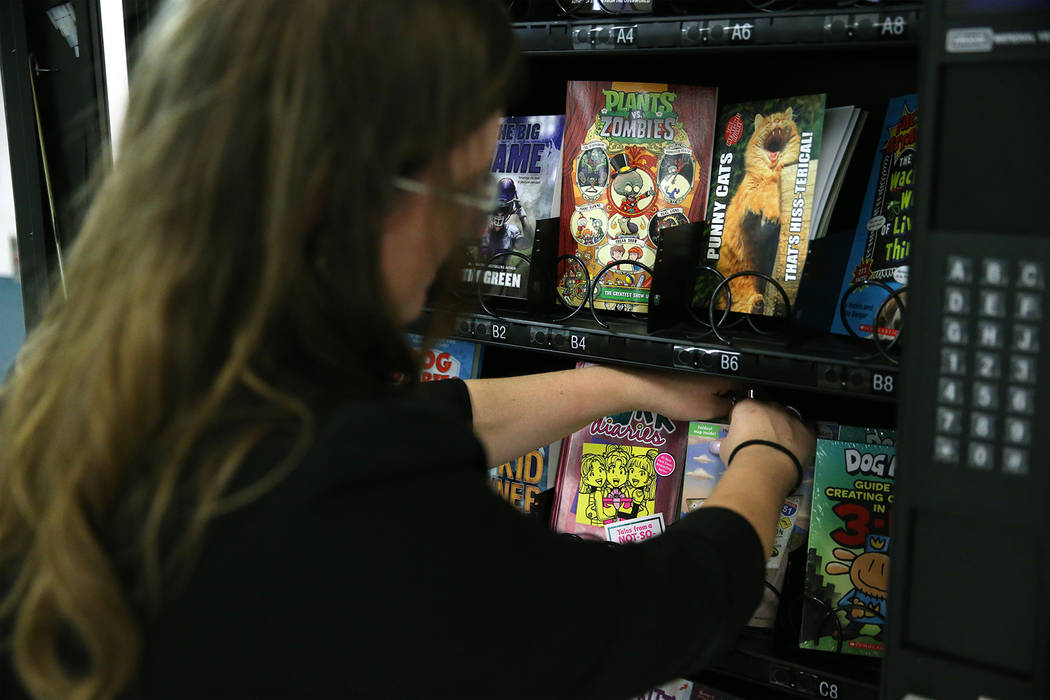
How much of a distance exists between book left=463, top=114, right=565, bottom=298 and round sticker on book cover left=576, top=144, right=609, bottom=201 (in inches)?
1.5

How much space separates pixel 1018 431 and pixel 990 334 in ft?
0.28

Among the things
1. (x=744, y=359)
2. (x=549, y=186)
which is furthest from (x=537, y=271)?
(x=744, y=359)

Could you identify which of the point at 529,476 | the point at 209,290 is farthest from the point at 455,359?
the point at 209,290

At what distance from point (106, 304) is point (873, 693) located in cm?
97

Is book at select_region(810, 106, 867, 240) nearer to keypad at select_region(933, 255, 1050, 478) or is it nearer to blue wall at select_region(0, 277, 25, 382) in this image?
keypad at select_region(933, 255, 1050, 478)

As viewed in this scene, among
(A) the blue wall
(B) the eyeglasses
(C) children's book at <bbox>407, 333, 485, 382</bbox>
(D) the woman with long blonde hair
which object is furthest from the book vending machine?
(A) the blue wall

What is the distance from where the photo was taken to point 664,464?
1.35 metres

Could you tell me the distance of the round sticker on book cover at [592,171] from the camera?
1.31m

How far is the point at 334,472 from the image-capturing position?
0.61 metres

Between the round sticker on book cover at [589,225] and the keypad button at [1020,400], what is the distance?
69cm

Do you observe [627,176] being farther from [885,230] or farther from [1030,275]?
[1030,275]

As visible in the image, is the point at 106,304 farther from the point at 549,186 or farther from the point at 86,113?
the point at 86,113

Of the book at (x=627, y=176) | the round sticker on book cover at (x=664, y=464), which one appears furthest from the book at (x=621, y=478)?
the book at (x=627, y=176)

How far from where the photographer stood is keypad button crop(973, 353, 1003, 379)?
719 mm
